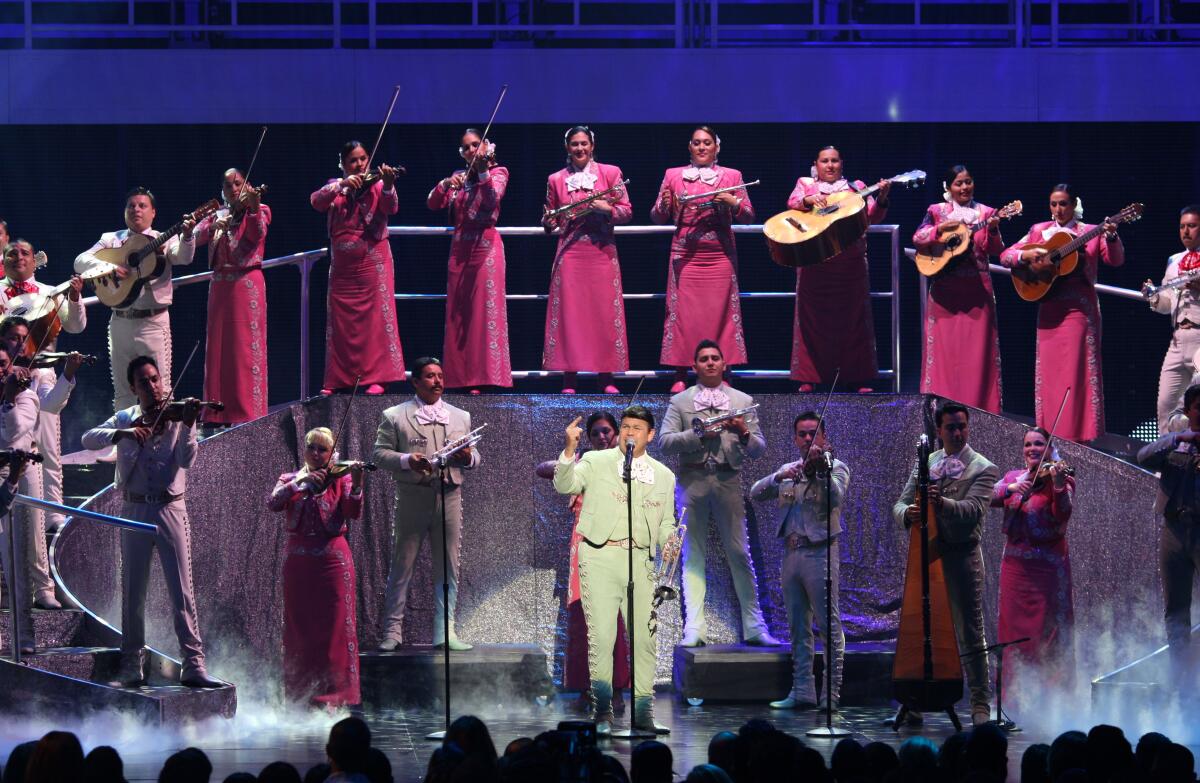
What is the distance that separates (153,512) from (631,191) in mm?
4566

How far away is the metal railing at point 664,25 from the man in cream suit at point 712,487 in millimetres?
3231

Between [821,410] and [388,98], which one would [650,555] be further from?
[388,98]

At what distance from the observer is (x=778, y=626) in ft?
31.3

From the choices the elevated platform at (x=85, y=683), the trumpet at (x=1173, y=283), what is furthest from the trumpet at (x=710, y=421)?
the elevated platform at (x=85, y=683)

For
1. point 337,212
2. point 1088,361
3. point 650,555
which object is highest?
point 337,212

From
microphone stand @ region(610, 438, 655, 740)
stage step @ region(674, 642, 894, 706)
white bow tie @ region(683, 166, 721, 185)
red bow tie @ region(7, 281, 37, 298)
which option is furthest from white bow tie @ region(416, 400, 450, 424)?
red bow tie @ region(7, 281, 37, 298)

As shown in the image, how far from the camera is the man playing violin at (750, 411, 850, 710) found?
8508 mm

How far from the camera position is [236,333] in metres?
9.37

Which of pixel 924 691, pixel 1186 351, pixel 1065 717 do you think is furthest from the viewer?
pixel 1186 351

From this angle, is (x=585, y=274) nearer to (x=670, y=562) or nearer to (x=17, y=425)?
(x=670, y=562)

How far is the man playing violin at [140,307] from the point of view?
8992 millimetres

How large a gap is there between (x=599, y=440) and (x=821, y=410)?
148cm

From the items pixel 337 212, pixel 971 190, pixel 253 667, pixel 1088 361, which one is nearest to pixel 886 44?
pixel 971 190

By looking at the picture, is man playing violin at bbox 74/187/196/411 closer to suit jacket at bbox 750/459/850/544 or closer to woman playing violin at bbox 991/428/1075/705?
suit jacket at bbox 750/459/850/544
